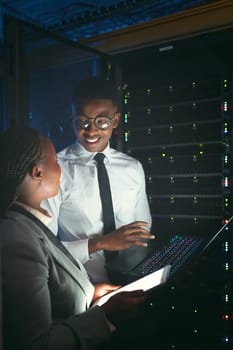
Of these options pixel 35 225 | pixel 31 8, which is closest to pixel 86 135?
pixel 35 225

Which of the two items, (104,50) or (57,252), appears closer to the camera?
(57,252)

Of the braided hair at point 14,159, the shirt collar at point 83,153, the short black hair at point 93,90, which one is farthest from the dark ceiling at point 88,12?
the braided hair at point 14,159

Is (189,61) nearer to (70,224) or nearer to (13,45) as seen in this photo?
(13,45)

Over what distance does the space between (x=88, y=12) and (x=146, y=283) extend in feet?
4.81

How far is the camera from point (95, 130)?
1471 mm

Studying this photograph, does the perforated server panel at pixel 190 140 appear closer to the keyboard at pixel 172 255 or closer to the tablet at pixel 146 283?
the keyboard at pixel 172 255

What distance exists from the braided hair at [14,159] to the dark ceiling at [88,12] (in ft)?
2.83

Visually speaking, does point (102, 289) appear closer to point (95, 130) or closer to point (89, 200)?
point (89, 200)

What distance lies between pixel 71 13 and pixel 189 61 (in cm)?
84

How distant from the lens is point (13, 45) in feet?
3.75

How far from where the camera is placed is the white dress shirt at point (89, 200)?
1399 millimetres

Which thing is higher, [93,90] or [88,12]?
[88,12]

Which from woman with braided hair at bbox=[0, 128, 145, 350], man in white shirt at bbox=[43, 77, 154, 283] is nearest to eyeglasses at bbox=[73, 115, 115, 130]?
man in white shirt at bbox=[43, 77, 154, 283]

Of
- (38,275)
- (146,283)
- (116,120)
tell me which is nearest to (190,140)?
(116,120)
